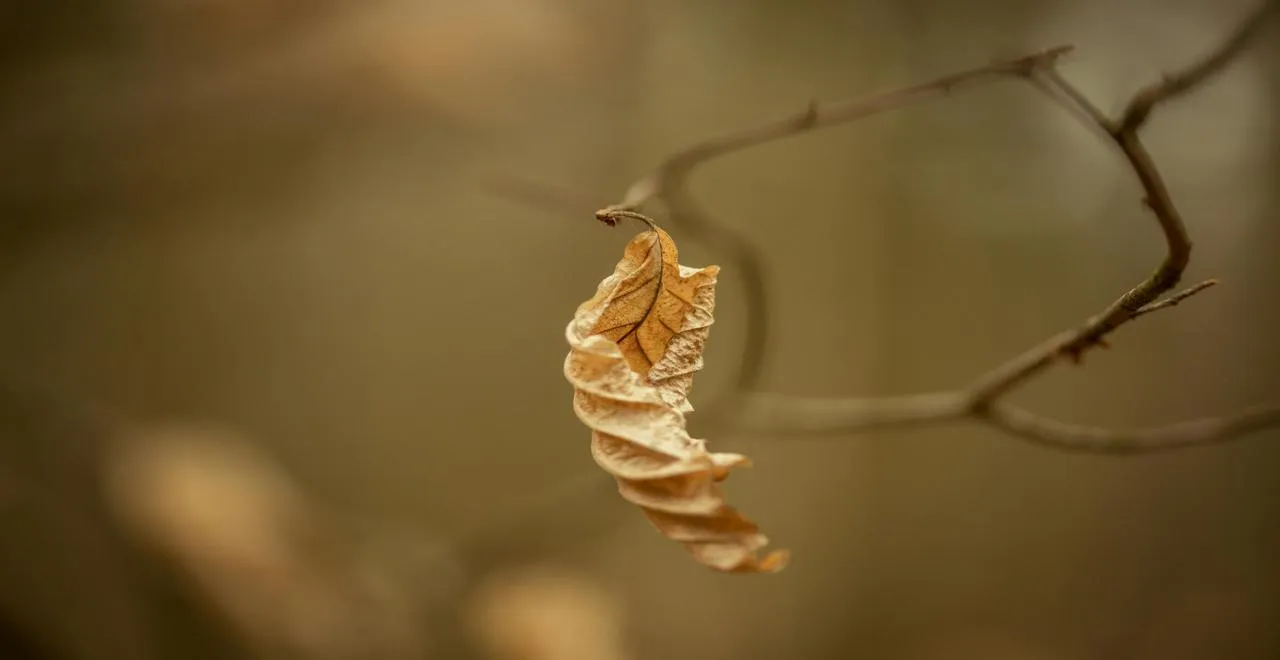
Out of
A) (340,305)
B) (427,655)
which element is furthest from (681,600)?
(340,305)

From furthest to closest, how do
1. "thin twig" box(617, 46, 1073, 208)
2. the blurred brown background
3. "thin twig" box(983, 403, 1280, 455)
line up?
the blurred brown background, "thin twig" box(983, 403, 1280, 455), "thin twig" box(617, 46, 1073, 208)

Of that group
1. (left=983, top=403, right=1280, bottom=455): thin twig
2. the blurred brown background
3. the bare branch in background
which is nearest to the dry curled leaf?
the bare branch in background

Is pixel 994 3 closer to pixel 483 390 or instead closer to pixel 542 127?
pixel 542 127

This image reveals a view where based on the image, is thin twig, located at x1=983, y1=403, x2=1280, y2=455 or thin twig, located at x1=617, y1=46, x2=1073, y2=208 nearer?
thin twig, located at x1=617, y1=46, x2=1073, y2=208

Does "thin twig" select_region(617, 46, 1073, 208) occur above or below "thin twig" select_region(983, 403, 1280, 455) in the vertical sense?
above

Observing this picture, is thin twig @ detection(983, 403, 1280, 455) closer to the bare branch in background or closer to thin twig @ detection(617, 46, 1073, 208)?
the bare branch in background

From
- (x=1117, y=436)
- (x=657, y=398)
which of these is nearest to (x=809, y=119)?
(x=657, y=398)
